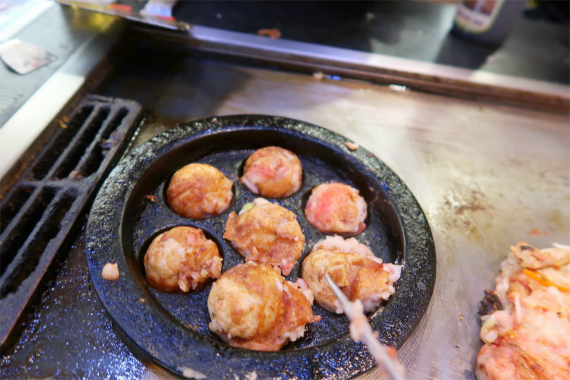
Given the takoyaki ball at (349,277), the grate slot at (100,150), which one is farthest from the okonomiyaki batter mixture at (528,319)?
the grate slot at (100,150)

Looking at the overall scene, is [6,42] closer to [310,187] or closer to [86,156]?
[86,156]

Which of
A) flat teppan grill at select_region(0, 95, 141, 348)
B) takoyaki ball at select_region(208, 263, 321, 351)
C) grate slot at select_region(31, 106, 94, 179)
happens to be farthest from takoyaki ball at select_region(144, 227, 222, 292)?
grate slot at select_region(31, 106, 94, 179)

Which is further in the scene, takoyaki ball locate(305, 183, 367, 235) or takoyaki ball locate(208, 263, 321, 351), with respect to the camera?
takoyaki ball locate(305, 183, 367, 235)

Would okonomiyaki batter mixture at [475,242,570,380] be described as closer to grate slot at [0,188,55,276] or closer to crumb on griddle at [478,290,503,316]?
crumb on griddle at [478,290,503,316]

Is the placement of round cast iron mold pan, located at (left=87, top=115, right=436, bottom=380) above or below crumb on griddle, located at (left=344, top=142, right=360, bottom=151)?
below

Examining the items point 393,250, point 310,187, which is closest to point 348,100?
point 310,187

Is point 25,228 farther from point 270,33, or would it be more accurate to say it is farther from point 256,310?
point 270,33

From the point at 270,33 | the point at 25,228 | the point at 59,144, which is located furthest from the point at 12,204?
the point at 270,33
